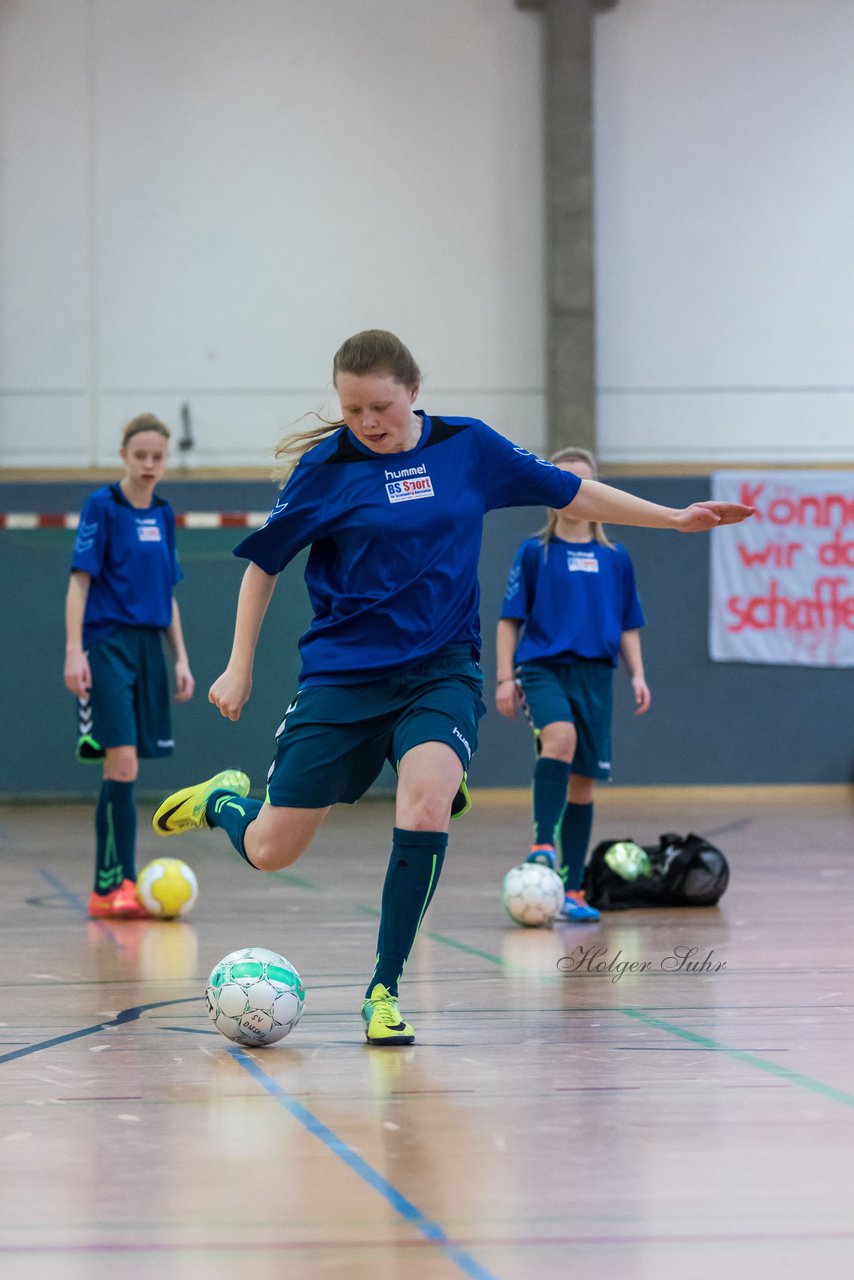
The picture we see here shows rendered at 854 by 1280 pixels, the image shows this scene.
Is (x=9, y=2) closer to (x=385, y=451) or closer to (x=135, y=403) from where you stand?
(x=135, y=403)

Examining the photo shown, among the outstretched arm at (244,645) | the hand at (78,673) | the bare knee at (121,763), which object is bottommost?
the bare knee at (121,763)

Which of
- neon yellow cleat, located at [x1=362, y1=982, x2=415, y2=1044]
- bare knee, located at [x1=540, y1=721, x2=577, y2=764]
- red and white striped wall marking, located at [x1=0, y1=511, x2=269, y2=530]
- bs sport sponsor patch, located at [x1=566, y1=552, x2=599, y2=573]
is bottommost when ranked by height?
neon yellow cleat, located at [x1=362, y1=982, x2=415, y2=1044]

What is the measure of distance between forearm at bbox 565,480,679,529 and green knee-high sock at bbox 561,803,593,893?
280cm

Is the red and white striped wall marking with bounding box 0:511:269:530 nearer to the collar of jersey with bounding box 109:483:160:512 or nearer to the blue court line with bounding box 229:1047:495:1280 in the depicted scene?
the collar of jersey with bounding box 109:483:160:512

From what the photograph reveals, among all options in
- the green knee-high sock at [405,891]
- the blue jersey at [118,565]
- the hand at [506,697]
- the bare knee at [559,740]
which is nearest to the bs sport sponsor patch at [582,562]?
the hand at [506,697]

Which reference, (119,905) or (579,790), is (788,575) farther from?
(119,905)

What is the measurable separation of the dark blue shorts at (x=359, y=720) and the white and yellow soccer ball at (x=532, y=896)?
2274mm

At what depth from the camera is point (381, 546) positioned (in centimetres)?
411

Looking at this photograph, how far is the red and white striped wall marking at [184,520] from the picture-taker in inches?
497

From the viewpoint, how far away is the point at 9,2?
43.4 ft

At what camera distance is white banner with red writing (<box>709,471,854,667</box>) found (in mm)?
13320

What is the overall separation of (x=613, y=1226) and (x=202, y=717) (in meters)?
10.3

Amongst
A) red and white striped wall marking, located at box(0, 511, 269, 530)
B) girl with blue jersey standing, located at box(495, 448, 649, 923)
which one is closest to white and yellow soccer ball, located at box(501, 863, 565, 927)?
girl with blue jersey standing, located at box(495, 448, 649, 923)
